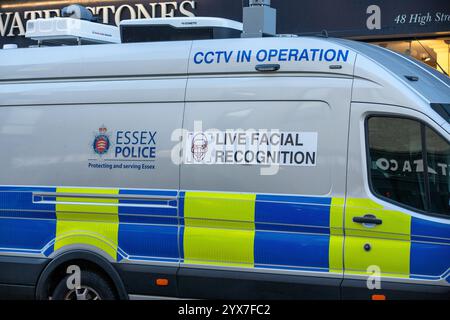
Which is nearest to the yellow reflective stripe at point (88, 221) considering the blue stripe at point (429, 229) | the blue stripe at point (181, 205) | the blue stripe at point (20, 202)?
the blue stripe at point (20, 202)

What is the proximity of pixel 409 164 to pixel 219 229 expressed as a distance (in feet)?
4.76

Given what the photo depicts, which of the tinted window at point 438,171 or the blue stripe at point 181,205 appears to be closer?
the tinted window at point 438,171

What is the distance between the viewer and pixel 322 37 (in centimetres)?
583

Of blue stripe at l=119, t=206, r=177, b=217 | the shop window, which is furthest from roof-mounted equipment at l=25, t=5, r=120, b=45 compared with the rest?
the shop window

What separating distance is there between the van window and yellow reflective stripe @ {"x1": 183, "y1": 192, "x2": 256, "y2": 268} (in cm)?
94

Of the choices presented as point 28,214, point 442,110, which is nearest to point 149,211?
point 28,214

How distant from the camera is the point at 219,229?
5.66 m

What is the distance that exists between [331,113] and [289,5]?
6.00 m

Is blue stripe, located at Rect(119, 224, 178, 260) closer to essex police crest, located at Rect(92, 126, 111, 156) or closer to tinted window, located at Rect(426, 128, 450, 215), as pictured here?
essex police crest, located at Rect(92, 126, 111, 156)

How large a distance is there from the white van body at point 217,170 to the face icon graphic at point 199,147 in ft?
0.04

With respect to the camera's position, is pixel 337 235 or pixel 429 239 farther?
pixel 337 235

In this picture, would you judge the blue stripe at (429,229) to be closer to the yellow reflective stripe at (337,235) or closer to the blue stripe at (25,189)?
the yellow reflective stripe at (337,235)

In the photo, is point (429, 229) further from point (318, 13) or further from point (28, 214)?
point (318, 13)

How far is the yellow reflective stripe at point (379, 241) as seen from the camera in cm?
517
